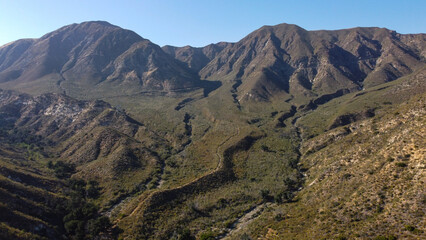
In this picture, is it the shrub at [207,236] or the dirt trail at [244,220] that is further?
the dirt trail at [244,220]

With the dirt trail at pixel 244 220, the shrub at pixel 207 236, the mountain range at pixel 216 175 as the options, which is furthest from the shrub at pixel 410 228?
the shrub at pixel 207 236

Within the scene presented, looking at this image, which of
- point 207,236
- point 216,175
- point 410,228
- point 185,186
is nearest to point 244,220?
point 207,236

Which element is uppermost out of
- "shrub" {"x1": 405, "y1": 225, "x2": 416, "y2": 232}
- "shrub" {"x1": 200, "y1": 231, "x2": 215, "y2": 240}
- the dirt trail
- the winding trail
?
"shrub" {"x1": 405, "y1": 225, "x2": 416, "y2": 232}

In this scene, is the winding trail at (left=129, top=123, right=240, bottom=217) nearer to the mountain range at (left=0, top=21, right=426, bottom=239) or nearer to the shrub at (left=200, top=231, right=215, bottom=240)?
the mountain range at (left=0, top=21, right=426, bottom=239)

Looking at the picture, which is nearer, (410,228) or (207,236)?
(410,228)

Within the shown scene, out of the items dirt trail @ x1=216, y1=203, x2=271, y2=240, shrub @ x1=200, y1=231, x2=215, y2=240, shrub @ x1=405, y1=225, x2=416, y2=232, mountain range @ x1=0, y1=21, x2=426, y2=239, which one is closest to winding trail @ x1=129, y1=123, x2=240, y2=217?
mountain range @ x1=0, y1=21, x2=426, y2=239

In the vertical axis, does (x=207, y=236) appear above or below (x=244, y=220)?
above

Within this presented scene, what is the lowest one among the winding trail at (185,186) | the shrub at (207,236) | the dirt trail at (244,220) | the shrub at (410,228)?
the dirt trail at (244,220)

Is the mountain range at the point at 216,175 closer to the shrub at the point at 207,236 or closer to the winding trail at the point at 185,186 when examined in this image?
the shrub at the point at 207,236

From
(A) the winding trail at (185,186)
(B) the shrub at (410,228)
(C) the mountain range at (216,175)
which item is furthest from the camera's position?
(A) the winding trail at (185,186)

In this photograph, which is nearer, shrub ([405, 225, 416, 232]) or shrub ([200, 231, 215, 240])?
shrub ([405, 225, 416, 232])

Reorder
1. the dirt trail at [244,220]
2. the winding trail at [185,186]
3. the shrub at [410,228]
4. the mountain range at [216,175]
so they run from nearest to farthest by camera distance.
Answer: the shrub at [410,228] < the mountain range at [216,175] < the dirt trail at [244,220] < the winding trail at [185,186]

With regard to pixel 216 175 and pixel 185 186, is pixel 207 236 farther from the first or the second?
pixel 216 175
